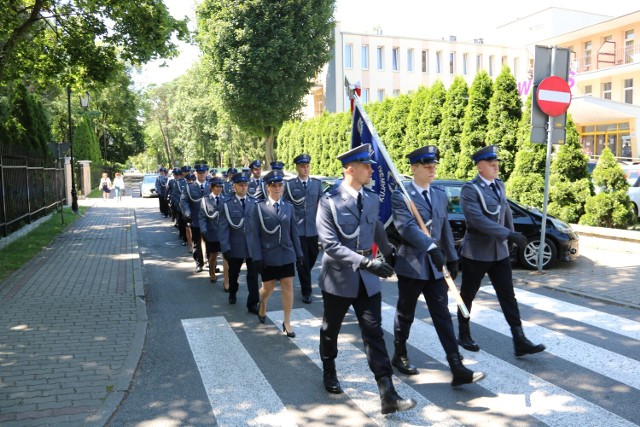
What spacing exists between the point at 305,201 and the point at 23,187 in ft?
36.0

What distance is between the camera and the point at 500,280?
5430 millimetres

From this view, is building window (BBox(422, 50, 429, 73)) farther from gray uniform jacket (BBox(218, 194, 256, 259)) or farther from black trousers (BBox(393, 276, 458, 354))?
black trousers (BBox(393, 276, 458, 354))

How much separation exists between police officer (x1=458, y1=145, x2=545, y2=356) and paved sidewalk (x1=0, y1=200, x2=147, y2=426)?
348 centimetres

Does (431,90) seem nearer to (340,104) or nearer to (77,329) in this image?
(77,329)

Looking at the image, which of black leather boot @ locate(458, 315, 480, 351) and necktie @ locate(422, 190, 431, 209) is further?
black leather boot @ locate(458, 315, 480, 351)

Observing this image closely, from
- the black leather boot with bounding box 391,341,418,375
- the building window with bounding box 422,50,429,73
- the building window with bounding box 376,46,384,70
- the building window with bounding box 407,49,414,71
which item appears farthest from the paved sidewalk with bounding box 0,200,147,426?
the building window with bounding box 422,50,429,73

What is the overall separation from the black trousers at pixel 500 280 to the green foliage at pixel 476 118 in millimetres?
12312

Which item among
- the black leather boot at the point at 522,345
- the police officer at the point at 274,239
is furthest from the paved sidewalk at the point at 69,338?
the black leather boot at the point at 522,345

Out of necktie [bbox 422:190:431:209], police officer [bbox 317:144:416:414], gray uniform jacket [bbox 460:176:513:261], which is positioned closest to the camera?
police officer [bbox 317:144:416:414]

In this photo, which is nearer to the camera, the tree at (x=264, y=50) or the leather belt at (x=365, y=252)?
the leather belt at (x=365, y=252)

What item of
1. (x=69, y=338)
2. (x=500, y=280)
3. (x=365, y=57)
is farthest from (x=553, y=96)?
(x=365, y=57)

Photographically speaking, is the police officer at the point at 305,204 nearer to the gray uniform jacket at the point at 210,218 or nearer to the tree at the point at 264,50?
the gray uniform jacket at the point at 210,218

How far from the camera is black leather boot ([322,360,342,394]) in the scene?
→ 464cm

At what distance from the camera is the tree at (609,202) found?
43.0ft
